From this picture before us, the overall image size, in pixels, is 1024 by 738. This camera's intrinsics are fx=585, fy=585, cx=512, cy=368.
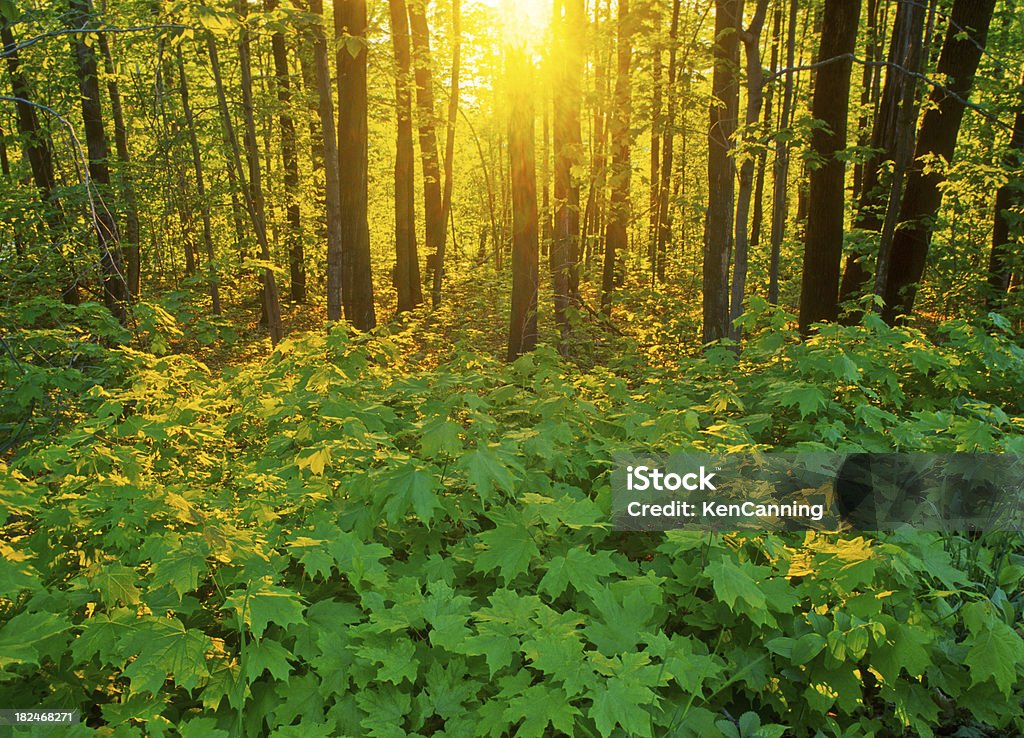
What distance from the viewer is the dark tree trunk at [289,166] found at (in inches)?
577

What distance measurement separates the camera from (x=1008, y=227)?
10.1 m

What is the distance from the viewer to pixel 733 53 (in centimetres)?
858

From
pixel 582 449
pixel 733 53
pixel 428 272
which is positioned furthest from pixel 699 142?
pixel 582 449

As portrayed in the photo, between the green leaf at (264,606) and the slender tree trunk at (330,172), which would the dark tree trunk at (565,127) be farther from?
the green leaf at (264,606)

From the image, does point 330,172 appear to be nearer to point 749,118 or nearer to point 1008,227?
point 749,118

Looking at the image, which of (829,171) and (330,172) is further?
(330,172)

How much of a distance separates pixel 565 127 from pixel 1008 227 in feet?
25.7

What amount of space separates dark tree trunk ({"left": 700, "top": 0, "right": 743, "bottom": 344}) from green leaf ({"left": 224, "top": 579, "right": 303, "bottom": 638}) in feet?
26.7

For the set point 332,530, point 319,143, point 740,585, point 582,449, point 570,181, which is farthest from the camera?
point 319,143

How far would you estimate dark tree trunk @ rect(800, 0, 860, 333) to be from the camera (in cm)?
827

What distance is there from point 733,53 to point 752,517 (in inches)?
309

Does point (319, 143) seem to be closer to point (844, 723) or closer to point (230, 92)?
point (230, 92)

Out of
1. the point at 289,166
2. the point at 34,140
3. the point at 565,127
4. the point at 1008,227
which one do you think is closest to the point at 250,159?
the point at 34,140

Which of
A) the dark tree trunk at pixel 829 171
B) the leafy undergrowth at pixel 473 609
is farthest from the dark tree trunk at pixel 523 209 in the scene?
the leafy undergrowth at pixel 473 609
